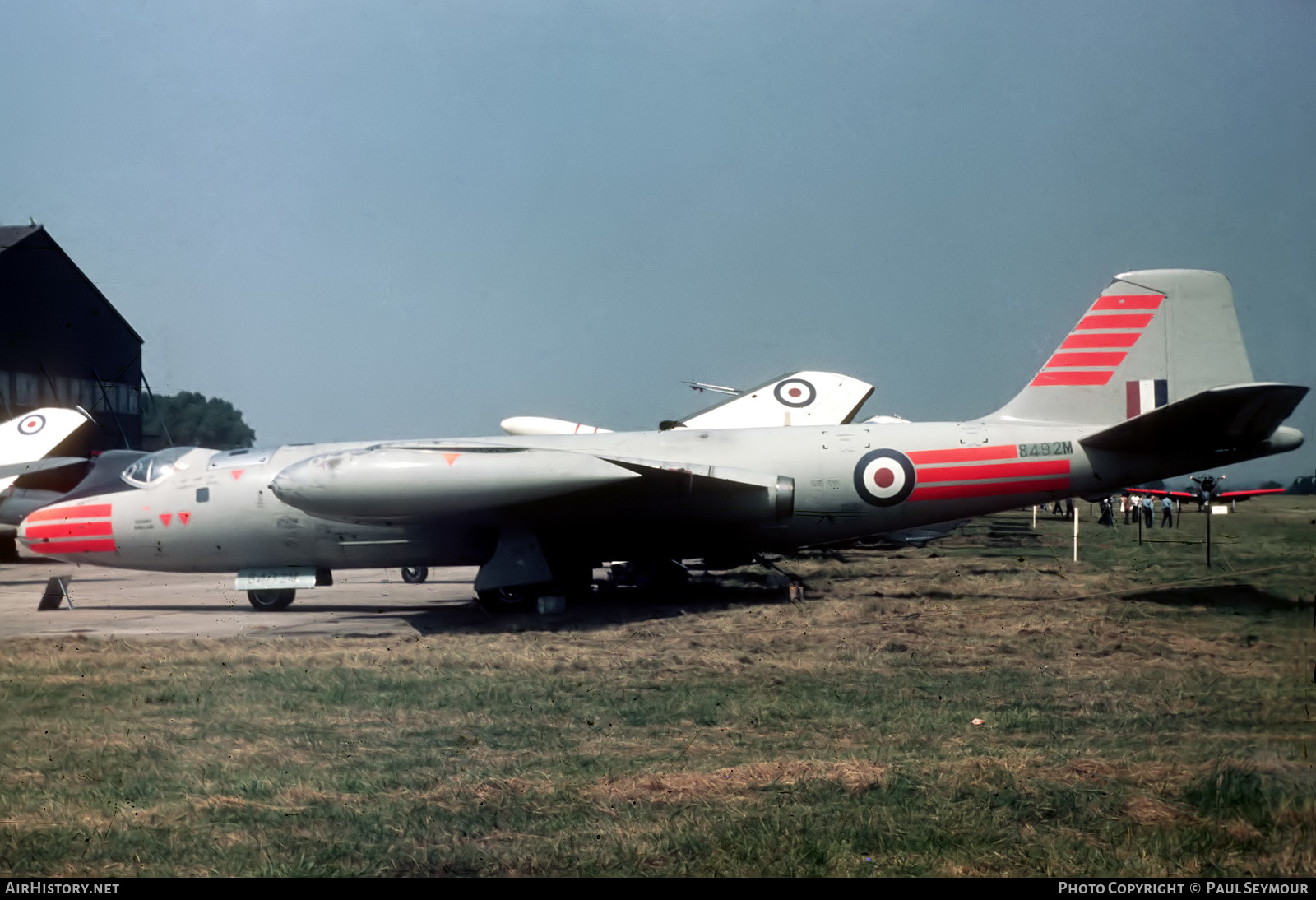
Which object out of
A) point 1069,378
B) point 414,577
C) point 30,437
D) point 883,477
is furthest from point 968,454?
point 30,437

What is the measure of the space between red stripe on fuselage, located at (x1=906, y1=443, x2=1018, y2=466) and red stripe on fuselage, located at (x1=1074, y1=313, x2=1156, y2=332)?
189 cm

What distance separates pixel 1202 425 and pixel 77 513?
14.5 m

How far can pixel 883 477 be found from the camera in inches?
505

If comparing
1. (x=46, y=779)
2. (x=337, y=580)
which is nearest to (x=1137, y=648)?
(x=46, y=779)

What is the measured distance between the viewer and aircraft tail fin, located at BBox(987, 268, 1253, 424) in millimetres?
11859

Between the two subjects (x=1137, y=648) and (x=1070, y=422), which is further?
→ (x=1070, y=422)

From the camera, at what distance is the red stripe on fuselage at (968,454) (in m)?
12.6

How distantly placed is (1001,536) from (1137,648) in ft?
61.7

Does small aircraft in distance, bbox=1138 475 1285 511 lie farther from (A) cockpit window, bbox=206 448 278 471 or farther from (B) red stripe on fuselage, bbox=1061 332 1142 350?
(A) cockpit window, bbox=206 448 278 471

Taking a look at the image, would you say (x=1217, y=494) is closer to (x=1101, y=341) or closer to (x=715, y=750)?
(x=715, y=750)

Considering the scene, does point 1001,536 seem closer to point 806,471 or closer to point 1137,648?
point 806,471

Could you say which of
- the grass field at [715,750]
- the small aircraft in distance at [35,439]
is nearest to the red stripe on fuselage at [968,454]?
the grass field at [715,750]

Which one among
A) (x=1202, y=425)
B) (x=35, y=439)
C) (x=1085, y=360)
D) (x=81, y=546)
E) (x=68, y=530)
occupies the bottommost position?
(x=81, y=546)

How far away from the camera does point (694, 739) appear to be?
5.83 metres
